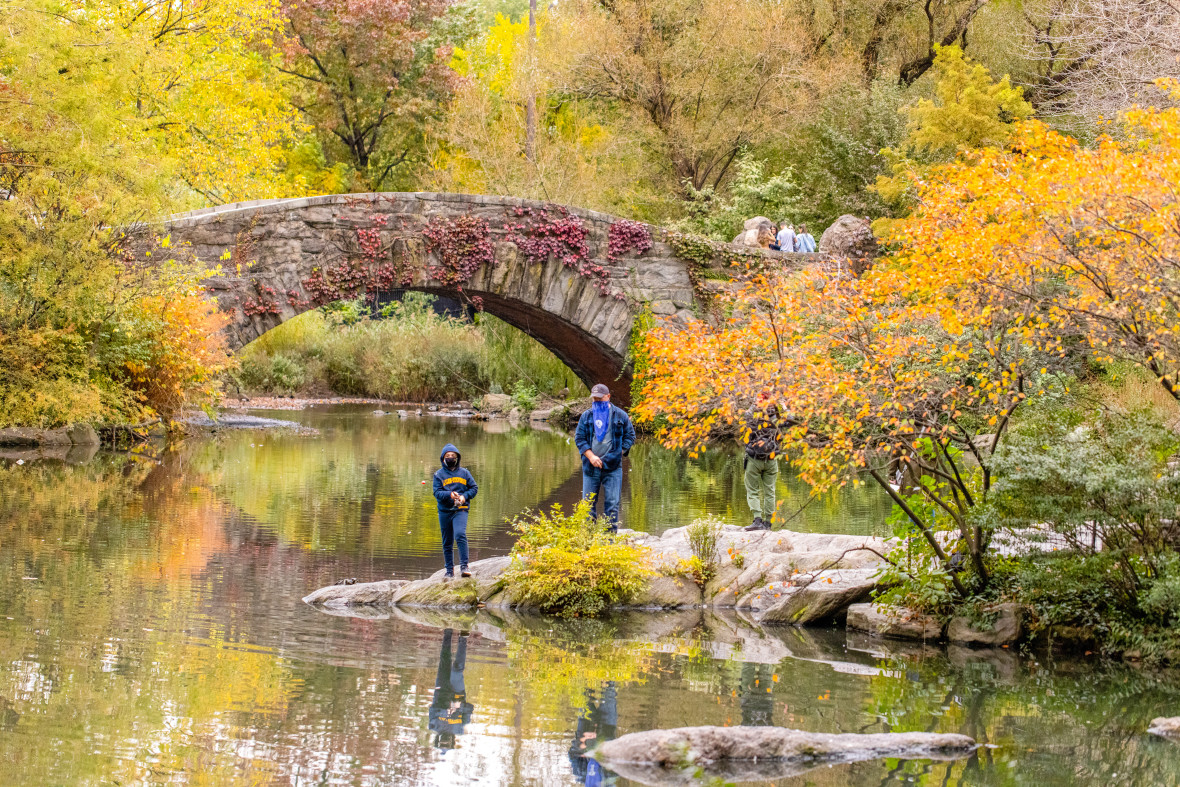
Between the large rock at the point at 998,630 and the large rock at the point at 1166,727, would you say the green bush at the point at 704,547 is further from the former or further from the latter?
the large rock at the point at 1166,727

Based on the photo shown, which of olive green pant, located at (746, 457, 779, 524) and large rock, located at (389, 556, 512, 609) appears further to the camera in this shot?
olive green pant, located at (746, 457, 779, 524)

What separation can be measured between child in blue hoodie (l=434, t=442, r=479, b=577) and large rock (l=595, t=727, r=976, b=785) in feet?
14.0

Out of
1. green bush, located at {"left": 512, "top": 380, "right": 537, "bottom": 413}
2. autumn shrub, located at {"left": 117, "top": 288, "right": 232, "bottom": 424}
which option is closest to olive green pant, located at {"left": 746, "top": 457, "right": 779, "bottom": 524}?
autumn shrub, located at {"left": 117, "top": 288, "right": 232, "bottom": 424}

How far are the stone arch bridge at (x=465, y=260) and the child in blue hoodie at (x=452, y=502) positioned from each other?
12312mm

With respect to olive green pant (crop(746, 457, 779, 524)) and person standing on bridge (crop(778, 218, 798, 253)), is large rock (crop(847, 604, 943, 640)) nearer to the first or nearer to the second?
olive green pant (crop(746, 457, 779, 524))

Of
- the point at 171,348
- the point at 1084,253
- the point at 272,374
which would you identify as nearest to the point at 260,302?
the point at 171,348

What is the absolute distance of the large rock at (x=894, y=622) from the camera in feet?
31.3

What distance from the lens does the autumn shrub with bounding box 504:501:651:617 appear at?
387 inches

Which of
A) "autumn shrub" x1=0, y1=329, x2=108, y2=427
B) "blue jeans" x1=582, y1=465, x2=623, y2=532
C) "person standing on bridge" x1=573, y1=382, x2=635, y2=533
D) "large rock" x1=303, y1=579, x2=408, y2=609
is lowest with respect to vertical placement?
"large rock" x1=303, y1=579, x2=408, y2=609

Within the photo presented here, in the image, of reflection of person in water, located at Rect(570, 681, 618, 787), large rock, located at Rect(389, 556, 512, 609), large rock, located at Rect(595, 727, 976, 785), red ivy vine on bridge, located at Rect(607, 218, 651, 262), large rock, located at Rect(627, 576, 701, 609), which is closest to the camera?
reflection of person in water, located at Rect(570, 681, 618, 787)

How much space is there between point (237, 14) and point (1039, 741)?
26.2 metres

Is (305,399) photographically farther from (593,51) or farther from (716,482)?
(716,482)

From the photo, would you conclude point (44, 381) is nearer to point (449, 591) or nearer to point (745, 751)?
point (449, 591)

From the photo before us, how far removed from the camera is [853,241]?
26469 millimetres
